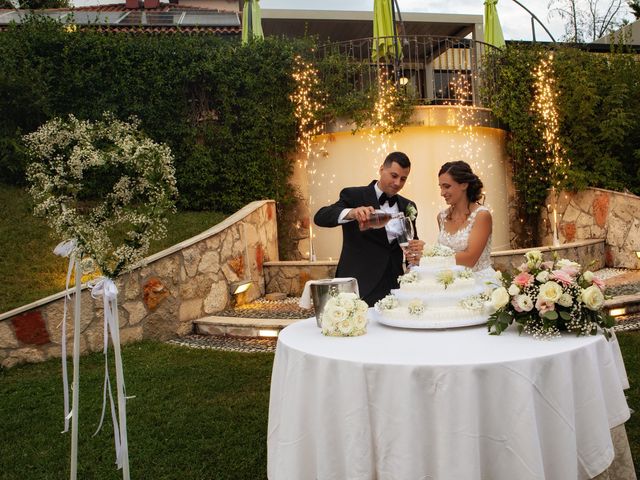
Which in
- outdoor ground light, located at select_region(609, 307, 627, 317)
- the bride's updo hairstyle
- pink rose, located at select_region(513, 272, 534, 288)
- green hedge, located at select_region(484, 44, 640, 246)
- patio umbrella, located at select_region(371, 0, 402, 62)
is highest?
patio umbrella, located at select_region(371, 0, 402, 62)

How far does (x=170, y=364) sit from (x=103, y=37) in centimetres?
724

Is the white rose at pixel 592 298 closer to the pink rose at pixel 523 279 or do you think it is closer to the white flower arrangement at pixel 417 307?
the pink rose at pixel 523 279

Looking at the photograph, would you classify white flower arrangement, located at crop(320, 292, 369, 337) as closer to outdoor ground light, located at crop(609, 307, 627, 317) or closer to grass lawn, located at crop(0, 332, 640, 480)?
grass lawn, located at crop(0, 332, 640, 480)

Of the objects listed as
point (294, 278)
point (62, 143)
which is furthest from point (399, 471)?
point (294, 278)

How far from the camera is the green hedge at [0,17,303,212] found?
34.9 feet

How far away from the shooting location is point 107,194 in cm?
303

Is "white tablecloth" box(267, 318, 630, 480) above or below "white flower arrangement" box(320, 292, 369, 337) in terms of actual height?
below

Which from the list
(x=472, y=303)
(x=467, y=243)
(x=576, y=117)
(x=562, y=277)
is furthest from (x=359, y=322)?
(x=576, y=117)

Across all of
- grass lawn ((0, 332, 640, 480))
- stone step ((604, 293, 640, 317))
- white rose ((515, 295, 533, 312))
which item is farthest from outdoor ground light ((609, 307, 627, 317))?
white rose ((515, 295, 533, 312))

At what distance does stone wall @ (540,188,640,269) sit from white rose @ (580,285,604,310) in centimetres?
868

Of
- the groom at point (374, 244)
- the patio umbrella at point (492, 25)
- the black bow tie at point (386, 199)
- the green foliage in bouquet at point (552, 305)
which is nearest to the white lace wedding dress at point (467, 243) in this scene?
the groom at point (374, 244)

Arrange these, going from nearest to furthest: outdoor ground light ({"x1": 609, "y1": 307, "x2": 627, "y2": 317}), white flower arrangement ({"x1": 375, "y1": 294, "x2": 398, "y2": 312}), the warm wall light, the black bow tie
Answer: white flower arrangement ({"x1": 375, "y1": 294, "x2": 398, "y2": 312}) → the black bow tie → outdoor ground light ({"x1": 609, "y1": 307, "x2": 627, "y2": 317}) → the warm wall light

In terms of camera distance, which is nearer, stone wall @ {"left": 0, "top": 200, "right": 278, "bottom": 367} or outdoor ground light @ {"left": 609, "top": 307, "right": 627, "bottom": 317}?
stone wall @ {"left": 0, "top": 200, "right": 278, "bottom": 367}

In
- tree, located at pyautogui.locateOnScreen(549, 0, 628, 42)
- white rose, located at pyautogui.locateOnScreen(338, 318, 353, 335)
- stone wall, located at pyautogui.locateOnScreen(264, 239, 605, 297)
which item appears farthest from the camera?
tree, located at pyautogui.locateOnScreen(549, 0, 628, 42)
